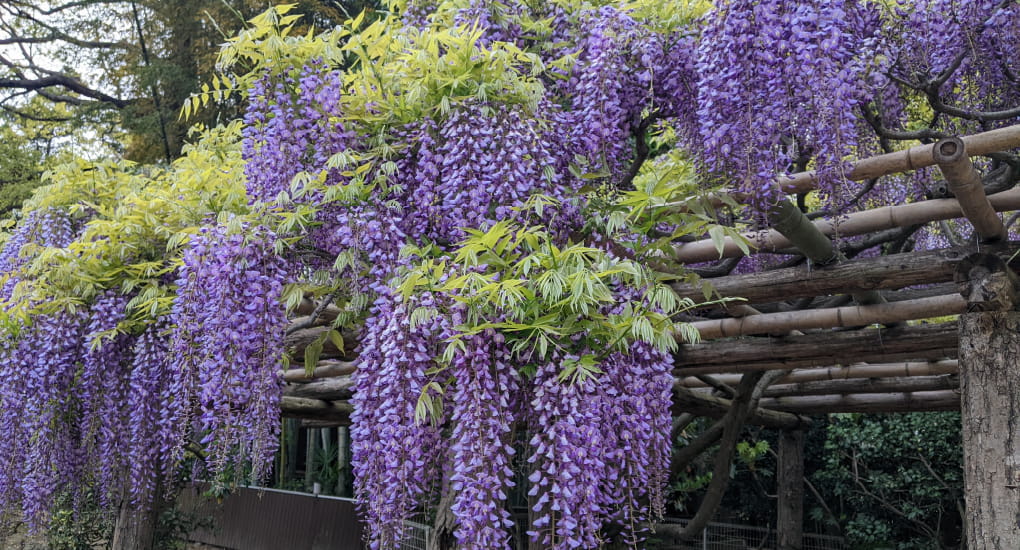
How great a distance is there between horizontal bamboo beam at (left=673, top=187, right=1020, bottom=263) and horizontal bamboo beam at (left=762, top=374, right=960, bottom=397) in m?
2.54

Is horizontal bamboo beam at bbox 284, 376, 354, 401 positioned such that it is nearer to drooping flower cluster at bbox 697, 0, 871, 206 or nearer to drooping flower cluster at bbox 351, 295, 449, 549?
drooping flower cluster at bbox 351, 295, 449, 549

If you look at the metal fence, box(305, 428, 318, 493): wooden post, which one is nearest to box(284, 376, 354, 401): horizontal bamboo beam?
box(305, 428, 318, 493): wooden post

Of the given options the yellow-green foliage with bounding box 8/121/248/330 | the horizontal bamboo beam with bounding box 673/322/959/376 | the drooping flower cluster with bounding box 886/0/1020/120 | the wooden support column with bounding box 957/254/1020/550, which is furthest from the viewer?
the horizontal bamboo beam with bounding box 673/322/959/376

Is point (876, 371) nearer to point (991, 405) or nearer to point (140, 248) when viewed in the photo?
point (991, 405)

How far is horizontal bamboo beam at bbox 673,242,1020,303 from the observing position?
3433 mm

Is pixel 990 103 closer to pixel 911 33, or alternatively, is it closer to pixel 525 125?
pixel 911 33

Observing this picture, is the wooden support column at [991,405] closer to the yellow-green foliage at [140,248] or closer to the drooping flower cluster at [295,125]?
Answer: the drooping flower cluster at [295,125]

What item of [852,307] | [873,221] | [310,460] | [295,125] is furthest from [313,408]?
[310,460]

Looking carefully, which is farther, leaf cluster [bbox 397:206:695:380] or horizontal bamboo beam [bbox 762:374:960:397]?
horizontal bamboo beam [bbox 762:374:960:397]

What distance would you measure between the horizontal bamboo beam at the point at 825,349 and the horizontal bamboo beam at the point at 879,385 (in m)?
0.95

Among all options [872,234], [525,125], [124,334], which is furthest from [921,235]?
[124,334]

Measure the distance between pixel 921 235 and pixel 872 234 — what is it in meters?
1.32

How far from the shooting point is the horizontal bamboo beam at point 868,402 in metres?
6.47

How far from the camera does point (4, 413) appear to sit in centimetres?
438
